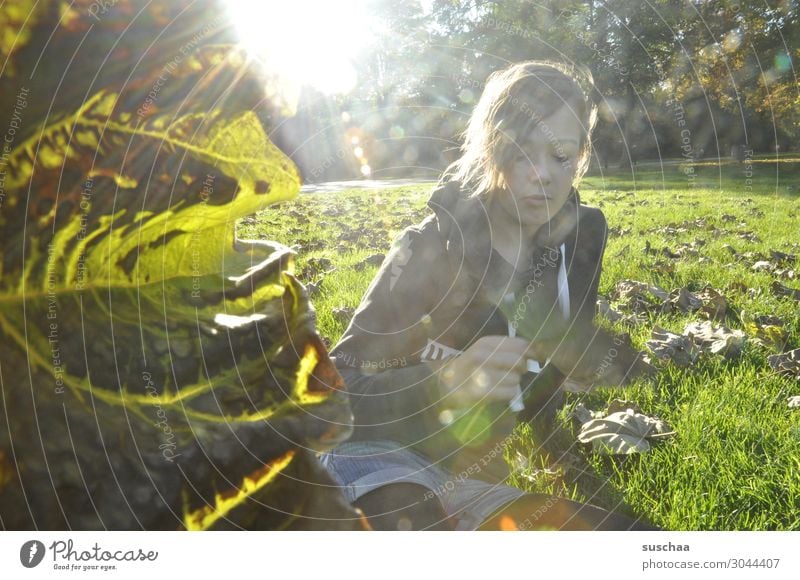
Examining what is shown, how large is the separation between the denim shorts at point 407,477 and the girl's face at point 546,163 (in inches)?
14.0

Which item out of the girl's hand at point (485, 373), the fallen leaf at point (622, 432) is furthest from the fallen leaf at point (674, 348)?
the girl's hand at point (485, 373)

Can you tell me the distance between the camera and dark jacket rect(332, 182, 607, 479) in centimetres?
62

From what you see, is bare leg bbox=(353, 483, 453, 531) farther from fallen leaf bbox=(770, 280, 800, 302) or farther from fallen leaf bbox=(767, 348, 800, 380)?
fallen leaf bbox=(770, 280, 800, 302)

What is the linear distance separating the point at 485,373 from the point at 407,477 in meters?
0.19

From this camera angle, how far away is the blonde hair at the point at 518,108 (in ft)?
2.02

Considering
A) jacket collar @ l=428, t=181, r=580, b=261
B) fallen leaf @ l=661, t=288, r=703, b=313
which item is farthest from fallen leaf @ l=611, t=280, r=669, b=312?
jacket collar @ l=428, t=181, r=580, b=261

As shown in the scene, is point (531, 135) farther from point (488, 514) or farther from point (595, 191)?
point (488, 514)

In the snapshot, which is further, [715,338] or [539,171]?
[715,338]

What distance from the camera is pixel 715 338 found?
2.95 feet

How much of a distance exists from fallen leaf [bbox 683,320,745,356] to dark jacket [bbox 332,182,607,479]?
26 cm

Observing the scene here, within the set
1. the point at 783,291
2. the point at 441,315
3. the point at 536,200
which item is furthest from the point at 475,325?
the point at 783,291

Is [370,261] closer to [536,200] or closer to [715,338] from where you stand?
[536,200]

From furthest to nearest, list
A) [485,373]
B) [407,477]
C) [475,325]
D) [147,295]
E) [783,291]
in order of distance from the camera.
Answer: [783,291]
[475,325]
[407,477]
[485,373]
[147,295]
